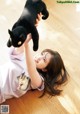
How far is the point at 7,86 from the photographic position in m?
1.32

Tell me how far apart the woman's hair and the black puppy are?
297mm

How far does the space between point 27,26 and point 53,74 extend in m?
0.46

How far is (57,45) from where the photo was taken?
1763 millimetres

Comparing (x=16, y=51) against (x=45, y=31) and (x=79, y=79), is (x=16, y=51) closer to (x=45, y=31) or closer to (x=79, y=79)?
(x=79, y=79)

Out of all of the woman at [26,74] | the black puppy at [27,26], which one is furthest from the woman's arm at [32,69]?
the black puppy at [27,26]

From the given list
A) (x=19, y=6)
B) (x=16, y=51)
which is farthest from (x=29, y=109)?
(x=19, y=6)

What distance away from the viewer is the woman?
51.7 inches

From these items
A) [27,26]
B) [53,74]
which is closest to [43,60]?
[53,74]

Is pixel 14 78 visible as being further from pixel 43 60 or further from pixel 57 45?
pixel 57 45

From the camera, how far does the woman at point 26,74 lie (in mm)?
1313

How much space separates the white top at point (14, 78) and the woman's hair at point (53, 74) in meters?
0.13

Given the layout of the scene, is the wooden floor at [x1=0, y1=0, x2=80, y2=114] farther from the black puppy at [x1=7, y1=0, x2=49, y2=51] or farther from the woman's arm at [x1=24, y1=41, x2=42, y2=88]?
the black puppy at [x1=7, y1=0, x2=49, y2=51]

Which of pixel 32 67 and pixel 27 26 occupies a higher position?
pixel 27 26

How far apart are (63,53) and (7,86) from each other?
1.77 ft
